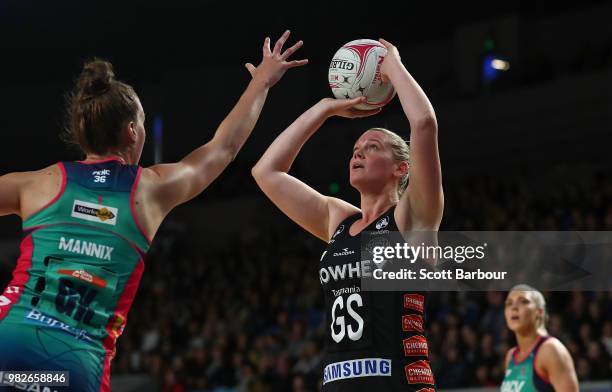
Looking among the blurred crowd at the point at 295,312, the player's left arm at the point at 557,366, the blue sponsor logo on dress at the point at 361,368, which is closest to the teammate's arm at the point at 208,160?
the blue sponsor logo on dress at the point at 361,368

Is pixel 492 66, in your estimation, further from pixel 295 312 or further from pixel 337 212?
pixel 337 212

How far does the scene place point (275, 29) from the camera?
21.8 m

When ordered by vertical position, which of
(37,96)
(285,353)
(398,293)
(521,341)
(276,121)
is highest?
(37,96)

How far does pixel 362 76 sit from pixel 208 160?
143cm

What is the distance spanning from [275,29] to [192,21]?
6.75 ft

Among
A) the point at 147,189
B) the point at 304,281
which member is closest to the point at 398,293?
the point at 147,189

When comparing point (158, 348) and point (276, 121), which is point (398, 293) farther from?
point (276, 121)

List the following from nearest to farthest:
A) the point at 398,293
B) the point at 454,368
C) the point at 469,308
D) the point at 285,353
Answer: the point at 398,293 < the point at 454,368 < the point at 469,308 < the point at 285,353

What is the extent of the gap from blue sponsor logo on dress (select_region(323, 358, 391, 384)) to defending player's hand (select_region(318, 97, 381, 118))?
136cm

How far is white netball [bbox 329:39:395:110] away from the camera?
4699 mm

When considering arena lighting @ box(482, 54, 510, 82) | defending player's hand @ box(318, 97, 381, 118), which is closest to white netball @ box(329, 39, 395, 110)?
defending player's hand @ box(318, 97, 381, 118)

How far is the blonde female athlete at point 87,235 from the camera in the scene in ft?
10.2

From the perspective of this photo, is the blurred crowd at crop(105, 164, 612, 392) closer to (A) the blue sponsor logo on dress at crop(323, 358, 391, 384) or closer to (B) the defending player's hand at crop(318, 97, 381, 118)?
(B) the defending player's hand at crop(318, 97, 381, 118)

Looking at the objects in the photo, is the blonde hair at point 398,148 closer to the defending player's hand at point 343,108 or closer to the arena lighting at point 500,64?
the defending player's hand at point 343,108
